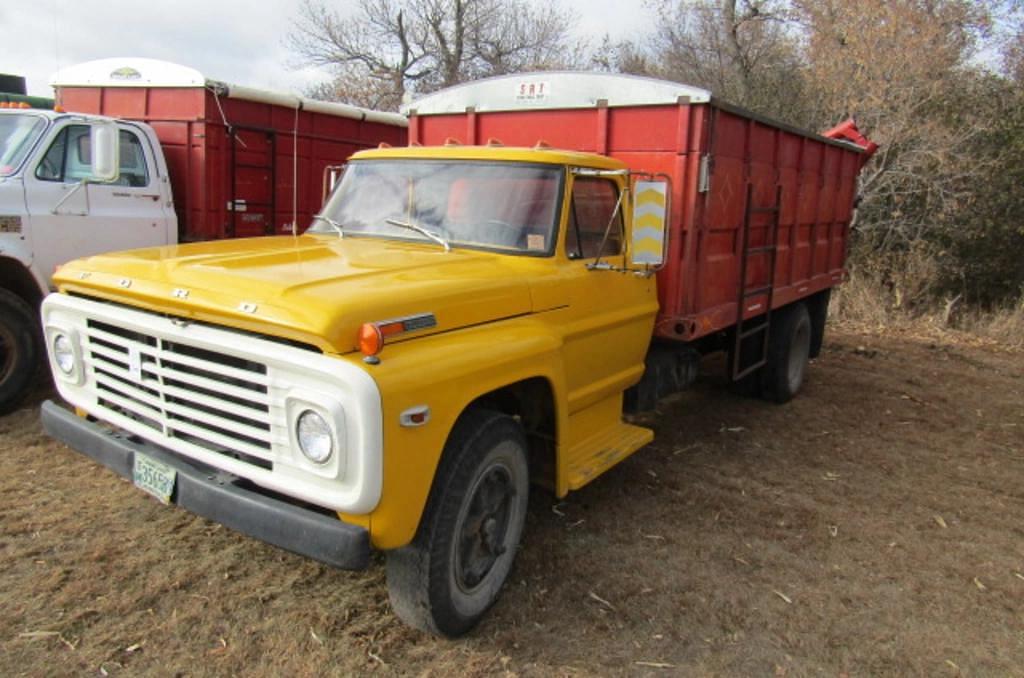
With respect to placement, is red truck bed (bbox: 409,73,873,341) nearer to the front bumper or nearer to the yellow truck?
the yellow truck

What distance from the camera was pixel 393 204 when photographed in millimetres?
4332

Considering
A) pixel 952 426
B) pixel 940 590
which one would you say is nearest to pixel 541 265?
pixel 940 590

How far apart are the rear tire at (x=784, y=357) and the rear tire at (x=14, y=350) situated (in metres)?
6.06

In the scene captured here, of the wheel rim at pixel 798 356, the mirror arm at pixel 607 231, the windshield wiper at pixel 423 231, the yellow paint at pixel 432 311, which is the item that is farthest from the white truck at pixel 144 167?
the wheel rim at pixel 798 356

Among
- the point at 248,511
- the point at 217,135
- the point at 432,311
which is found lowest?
the point at 248,511

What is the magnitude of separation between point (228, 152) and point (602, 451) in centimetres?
534

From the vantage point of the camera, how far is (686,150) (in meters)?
4.85

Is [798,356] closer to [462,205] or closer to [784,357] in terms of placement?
[784,357]

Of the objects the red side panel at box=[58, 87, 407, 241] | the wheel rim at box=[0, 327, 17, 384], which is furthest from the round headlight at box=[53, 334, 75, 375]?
the red side panel at box=[58, 87, 407, 241]

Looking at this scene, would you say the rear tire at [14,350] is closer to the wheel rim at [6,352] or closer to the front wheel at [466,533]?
the wheel rim at [6,352]

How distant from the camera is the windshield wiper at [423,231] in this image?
398 cm

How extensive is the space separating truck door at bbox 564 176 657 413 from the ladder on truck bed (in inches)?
55.4

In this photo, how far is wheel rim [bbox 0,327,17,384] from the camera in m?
5.63

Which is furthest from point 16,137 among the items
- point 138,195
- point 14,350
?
point 14,350
